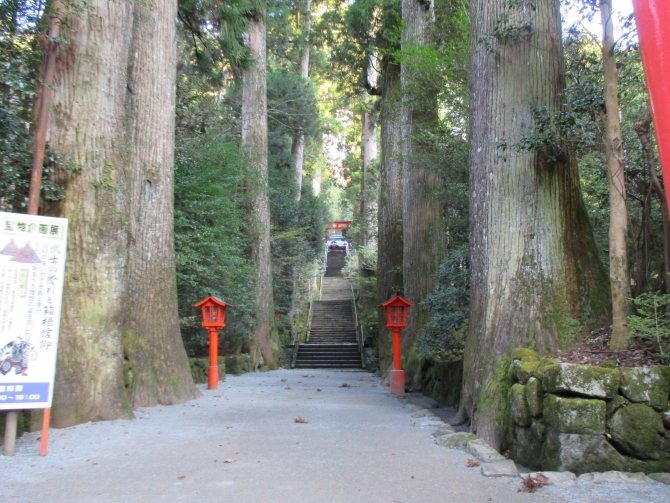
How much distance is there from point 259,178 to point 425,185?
19.6 ft

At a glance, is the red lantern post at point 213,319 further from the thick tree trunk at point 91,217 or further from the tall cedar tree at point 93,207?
the thick tree trunk at point 91,217

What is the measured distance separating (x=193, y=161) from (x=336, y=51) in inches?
247

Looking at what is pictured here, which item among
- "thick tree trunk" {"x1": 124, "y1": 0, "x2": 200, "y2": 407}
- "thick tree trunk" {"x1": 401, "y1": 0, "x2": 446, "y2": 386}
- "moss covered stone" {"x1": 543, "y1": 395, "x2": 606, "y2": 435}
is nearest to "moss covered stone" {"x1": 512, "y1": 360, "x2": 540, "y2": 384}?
Result: "moss covered stone" {"x1": 543, "y1": 395, "x2": 606, "y2": 435}

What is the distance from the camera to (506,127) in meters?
5.85

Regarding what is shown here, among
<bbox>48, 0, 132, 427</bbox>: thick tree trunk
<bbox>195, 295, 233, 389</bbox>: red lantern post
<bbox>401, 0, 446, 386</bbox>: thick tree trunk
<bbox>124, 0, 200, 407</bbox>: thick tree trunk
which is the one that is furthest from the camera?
<bbox>401, 0, 446, 386</bbox>: thick tree trunk

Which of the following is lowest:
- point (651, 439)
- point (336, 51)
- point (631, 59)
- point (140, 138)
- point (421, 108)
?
point (651, 439)

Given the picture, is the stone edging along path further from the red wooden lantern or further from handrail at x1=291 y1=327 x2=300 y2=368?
handrail at x1=291 y1=327 x2=300 y2=368

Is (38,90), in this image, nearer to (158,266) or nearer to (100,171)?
(100,171)

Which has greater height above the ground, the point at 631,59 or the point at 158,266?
the point at 631,59

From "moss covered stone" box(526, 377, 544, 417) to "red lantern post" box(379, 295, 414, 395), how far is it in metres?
6.31

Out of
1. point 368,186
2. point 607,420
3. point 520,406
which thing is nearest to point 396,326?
point 520,406

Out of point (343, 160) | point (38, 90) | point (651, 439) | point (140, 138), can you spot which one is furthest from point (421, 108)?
point (343, 160)

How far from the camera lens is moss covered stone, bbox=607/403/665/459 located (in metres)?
3.91

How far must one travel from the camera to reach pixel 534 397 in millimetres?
4426
